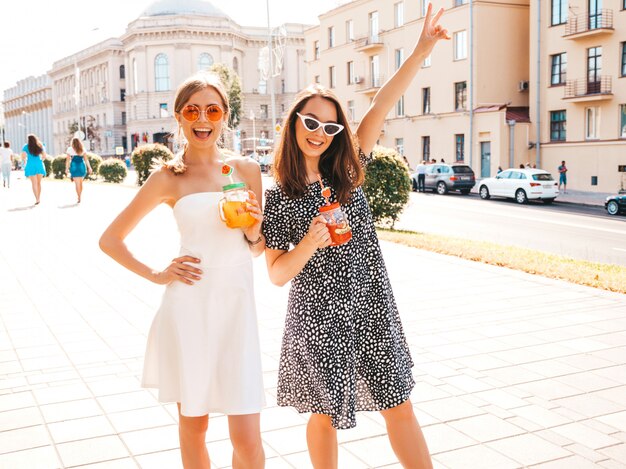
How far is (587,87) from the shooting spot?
3444 cm

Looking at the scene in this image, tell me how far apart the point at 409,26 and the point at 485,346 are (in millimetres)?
43341

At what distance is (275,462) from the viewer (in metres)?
3.72

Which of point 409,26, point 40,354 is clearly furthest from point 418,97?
point 40,354

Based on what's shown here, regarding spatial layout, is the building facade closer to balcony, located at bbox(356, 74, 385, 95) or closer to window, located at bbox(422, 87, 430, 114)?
balcony, located at bbox(356, 74, 385, 95)

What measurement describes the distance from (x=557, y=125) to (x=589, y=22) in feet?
18.0

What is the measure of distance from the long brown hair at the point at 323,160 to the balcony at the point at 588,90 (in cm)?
3328

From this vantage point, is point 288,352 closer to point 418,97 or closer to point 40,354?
point 40,354

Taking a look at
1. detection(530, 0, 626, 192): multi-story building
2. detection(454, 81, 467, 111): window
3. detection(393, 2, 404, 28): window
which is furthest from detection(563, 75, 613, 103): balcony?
detection(393, 2, 404, 28): window

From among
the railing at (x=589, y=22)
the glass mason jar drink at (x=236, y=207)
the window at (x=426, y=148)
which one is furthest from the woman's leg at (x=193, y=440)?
the window at (x=426, y=148)

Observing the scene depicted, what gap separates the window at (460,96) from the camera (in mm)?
42125

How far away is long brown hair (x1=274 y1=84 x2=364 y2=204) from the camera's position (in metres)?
2.98

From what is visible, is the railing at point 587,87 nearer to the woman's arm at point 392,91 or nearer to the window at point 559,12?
the window at point 559,12

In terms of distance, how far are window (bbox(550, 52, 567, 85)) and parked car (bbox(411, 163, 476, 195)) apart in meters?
7.13

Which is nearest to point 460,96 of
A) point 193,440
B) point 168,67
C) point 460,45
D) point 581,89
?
point 460,45
